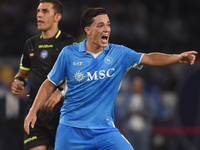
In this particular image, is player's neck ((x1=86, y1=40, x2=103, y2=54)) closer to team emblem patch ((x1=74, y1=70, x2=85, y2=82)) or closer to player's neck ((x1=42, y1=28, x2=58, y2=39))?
team emblem patch ((x1=74, y1=70, x2=85, y2=82))

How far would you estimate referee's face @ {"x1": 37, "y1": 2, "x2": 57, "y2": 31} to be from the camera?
470cm

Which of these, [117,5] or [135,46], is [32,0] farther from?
[135,46]

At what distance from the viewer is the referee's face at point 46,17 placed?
4.70 meters

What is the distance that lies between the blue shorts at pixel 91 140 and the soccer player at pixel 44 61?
0.81m

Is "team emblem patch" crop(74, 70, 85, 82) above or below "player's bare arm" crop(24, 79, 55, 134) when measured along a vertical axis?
above

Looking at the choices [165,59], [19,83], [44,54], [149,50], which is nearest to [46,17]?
[44,54]

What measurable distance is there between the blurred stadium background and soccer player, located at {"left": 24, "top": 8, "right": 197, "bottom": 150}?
193 inches

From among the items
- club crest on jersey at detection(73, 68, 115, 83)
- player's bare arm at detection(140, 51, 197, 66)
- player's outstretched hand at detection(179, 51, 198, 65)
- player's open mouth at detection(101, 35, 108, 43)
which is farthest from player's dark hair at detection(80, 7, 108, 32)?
player's outstretched hand at detection(179, 51, 198, 65)

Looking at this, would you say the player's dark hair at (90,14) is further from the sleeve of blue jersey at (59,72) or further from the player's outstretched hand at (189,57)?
the player's outstretched hand at (189,57)

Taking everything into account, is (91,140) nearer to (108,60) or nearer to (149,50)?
(108,60)

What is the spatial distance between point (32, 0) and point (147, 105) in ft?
19.8

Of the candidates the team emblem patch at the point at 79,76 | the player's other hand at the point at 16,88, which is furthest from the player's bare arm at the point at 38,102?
the player's other hand at the point at 16,88

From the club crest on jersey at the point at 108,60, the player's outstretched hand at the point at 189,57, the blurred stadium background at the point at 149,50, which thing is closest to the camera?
the player's outstretched hand at the point at 189,57

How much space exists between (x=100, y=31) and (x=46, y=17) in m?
1.13
